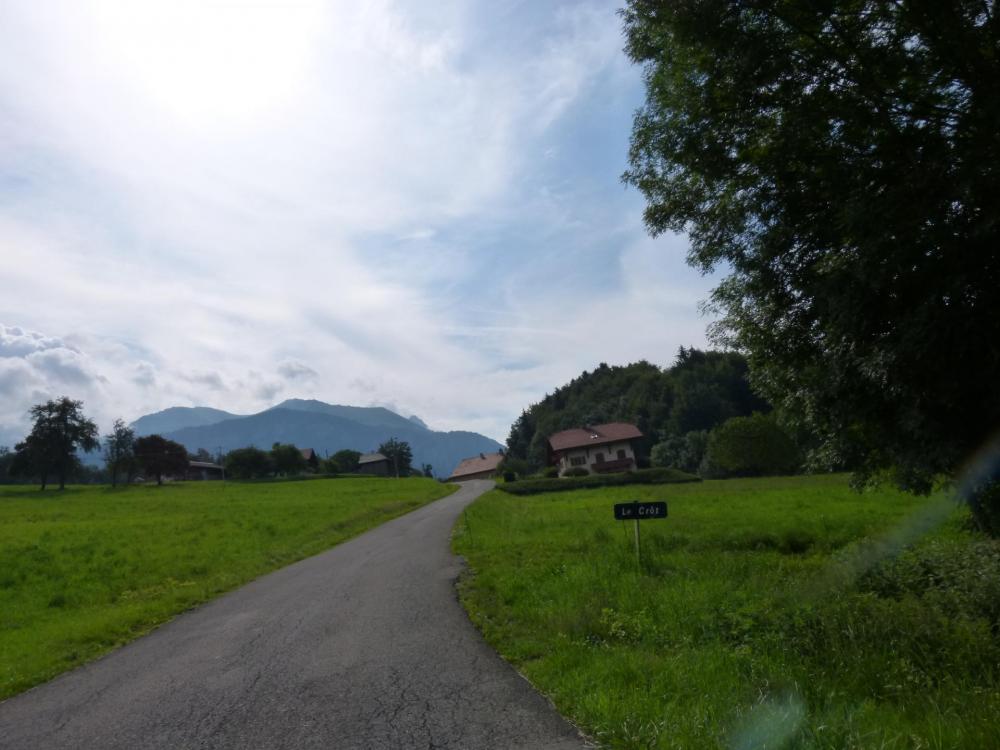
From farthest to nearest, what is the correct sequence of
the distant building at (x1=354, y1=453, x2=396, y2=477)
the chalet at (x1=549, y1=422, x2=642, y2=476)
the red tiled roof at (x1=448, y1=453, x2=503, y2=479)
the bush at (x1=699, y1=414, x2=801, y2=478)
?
the distant building at (x1=354, y1=453, x2=396, y2=477)
the red tiled roof at (x1=448, y1=453, x2=503, y2=479)
the chalet at (x1=549, y1=422, x2=642, y2=476)
the bush at (x1=699, y1=414, x2=801, y2=478)

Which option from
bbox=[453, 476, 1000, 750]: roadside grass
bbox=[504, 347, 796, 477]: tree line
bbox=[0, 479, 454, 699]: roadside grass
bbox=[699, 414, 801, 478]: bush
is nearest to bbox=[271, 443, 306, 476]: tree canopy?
bbox=[504, 347, 796, 477]: tree line

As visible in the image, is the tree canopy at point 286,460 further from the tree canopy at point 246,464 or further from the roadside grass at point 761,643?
the roadside grass at point 761,643

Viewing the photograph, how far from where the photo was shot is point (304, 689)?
5.97 metres

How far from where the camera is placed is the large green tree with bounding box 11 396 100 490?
7212cm

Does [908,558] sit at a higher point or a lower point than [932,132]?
lower

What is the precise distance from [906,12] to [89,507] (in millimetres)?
51205

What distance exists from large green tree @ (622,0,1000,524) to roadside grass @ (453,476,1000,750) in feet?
7.32

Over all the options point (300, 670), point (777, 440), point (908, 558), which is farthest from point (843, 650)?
point (777, 440)

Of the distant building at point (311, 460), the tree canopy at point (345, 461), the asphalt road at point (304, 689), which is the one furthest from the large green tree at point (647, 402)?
the asphalt road at point (304, 689)

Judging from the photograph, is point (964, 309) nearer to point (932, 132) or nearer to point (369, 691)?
point (932, 132)

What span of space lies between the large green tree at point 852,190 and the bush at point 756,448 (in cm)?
5757

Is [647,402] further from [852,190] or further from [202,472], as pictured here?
[852,190]

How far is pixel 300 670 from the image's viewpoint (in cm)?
661

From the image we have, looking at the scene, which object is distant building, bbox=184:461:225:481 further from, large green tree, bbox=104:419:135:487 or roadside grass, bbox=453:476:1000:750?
roadside grass, bbox=453:476:1000:750
